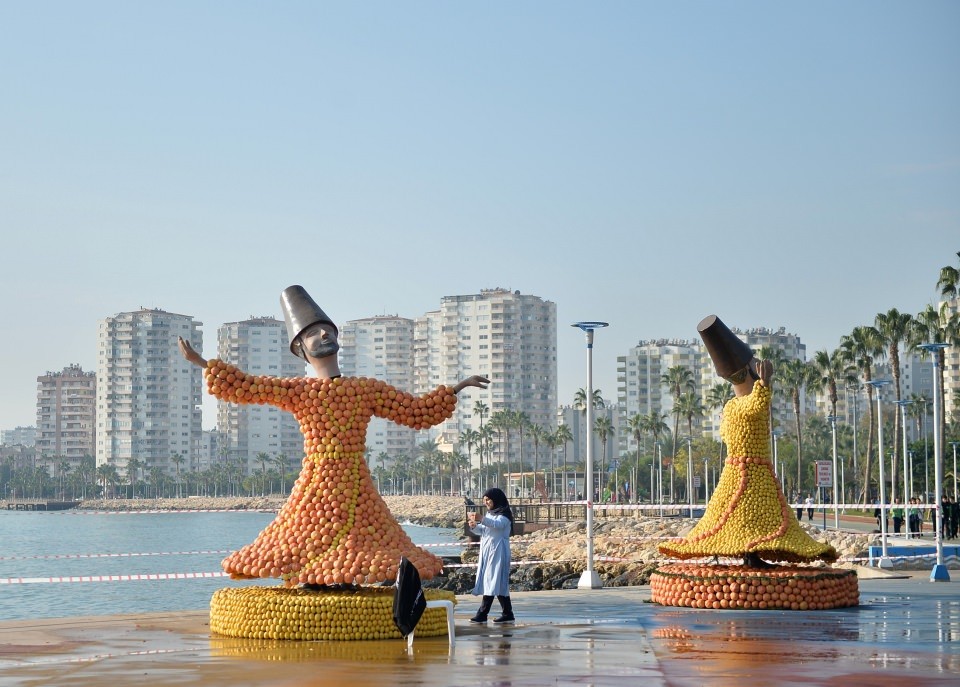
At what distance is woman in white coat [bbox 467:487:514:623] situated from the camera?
17000mm

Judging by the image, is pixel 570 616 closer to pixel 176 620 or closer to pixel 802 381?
pixel 176 620

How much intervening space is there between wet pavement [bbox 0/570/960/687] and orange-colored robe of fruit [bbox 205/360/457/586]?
2.84 feet

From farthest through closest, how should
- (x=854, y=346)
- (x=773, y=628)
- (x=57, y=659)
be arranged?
(x=854, y=346) → (x=773, y=628) → (x=57, y=659)

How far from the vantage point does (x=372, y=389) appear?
1553cm

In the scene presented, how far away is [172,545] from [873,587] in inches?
3521

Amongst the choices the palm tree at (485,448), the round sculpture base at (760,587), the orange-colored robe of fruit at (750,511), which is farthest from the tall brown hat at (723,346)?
the palm tree at (485,448)

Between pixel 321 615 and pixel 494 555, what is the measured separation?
3.15 meters

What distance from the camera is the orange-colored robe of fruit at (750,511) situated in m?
19.1

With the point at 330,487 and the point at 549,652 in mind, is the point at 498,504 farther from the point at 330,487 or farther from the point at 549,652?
the point at 549,652

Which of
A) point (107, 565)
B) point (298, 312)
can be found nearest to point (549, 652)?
point (298, 312)

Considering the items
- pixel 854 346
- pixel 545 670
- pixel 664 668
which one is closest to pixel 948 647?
pixel 664 668

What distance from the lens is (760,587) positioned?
19.0 m

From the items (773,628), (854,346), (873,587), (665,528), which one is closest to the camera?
(773,628)

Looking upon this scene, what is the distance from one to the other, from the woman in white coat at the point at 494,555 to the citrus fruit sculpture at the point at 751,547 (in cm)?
333
